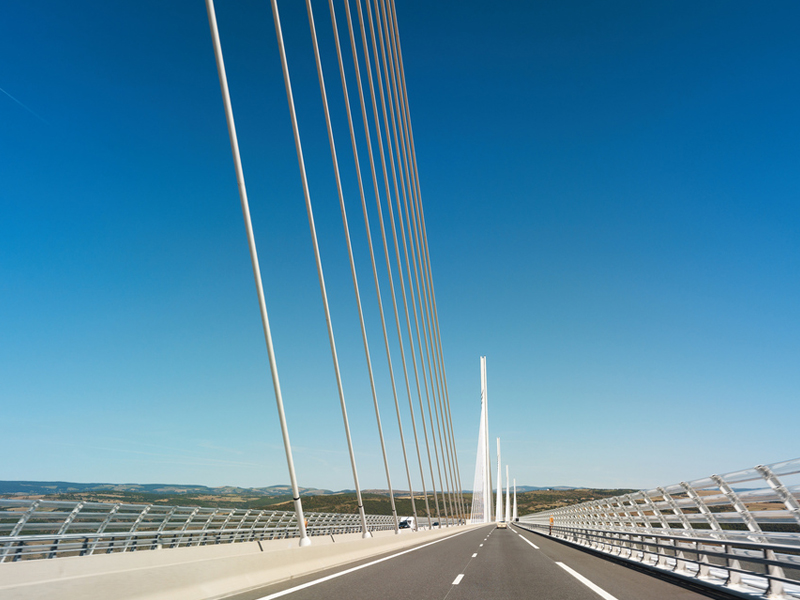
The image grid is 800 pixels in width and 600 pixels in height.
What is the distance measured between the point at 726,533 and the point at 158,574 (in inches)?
406

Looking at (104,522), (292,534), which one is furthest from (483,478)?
(104,522)

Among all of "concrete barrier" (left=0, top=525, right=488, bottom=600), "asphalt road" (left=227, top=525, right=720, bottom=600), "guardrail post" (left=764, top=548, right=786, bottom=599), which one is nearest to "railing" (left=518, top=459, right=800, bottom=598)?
"guardrail post" (left=764, top=548, right=786, bottom=599)

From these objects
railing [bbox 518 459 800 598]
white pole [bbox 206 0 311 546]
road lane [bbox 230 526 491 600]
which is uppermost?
white pole [bbox 206 0 311 546]

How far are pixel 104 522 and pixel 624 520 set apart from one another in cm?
1674

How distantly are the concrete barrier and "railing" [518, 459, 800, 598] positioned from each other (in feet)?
25.2

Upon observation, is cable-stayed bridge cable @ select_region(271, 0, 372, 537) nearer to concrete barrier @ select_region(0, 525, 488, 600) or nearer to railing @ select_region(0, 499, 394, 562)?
concrete barrier @ select_region(0, 525, 488, 600)

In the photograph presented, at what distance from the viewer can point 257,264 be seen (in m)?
12.4

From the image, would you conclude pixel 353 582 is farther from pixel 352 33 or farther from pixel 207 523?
pixel 352 33

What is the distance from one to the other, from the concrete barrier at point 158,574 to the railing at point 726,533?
768cm

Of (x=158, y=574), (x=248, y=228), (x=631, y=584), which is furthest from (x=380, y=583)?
(x=248, y=228)

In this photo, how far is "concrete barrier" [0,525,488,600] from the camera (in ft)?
18.9

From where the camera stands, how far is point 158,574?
716 centimetres

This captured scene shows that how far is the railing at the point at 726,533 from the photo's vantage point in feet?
29.5

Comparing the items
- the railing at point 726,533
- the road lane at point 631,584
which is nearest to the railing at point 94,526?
the road lane at point 631,584
